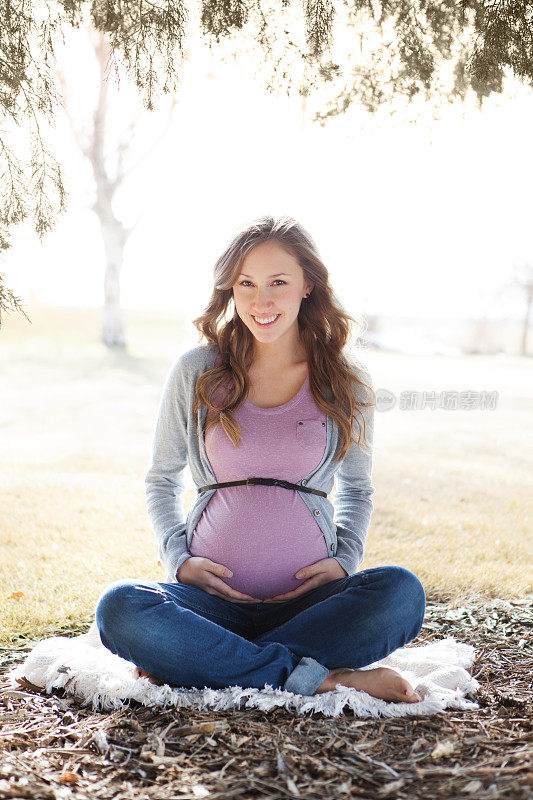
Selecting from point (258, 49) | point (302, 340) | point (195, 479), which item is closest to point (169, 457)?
point (195, 479)

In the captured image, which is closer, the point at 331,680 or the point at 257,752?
the point at 257,752

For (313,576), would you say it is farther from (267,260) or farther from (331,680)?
(267,260)

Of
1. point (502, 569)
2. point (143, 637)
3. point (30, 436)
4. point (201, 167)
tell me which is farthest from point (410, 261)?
point (143, 637)

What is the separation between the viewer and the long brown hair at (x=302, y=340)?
2.41 m

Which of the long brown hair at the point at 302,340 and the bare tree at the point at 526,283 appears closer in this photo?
the long brown hair at the point at 302,340

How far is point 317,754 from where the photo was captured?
178 cm

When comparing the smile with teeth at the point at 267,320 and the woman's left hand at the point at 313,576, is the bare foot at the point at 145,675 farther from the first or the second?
the smile with teeth at the point at 267,320

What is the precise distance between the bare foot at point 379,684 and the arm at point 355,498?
398 millimetres

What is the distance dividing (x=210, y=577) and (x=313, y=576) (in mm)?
326

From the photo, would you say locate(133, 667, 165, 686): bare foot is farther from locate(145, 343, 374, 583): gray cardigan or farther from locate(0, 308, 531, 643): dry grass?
locate(0, 308, 531, 643): dry grass

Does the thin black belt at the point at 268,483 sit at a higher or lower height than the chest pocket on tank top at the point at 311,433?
lower

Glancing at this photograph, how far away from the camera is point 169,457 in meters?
2.53

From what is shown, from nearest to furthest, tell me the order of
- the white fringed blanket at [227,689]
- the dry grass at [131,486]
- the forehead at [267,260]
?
the white fringed blanket at [227,689] → the forehead at [267,260] → the dry grass at [131,486]

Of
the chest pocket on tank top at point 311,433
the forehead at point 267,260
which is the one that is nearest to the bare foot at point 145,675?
the chest pocket on tank top at point 311,433
